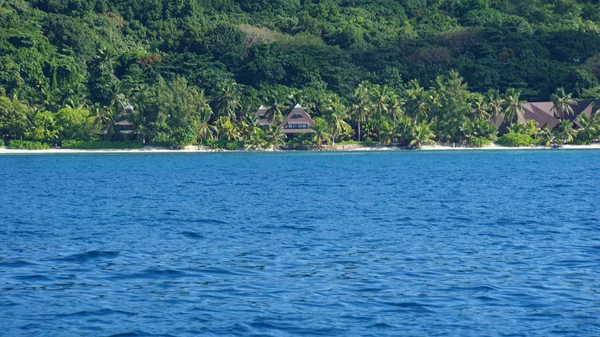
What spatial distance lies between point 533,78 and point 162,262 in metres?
115

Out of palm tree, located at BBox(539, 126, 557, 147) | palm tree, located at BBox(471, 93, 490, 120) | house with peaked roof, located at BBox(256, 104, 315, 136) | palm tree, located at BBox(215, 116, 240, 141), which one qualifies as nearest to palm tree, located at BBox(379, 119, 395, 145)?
house with peaked roof, located at BBox(256, 104, 315, 136)

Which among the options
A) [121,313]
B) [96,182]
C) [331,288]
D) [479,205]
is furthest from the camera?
[96,182]

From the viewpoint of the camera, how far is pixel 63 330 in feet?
55.2

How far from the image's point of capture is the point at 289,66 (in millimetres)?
134500

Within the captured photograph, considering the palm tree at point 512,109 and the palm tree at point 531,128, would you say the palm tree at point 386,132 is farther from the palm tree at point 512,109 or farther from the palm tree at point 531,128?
the palm tree at point 531,128

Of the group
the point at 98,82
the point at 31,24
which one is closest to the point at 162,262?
the point at 98,82

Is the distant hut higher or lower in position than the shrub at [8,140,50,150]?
higher

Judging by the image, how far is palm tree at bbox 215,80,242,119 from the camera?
4291 inches

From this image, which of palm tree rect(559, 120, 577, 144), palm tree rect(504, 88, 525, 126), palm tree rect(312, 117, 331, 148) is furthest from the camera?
palm tree rect(504, 88, 525, 126)

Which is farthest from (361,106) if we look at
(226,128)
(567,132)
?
(567,132)

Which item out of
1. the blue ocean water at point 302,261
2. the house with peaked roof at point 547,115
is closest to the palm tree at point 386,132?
the house with peaked roof at point 547,115

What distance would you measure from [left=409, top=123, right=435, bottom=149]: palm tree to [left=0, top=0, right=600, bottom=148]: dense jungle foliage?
172 millimetres

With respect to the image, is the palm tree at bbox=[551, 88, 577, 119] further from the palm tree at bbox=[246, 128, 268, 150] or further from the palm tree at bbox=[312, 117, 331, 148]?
the palm tree at bbox=[246, 128, 268, 150]

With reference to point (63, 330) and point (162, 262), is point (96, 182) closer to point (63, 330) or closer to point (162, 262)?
point (162, 262)
